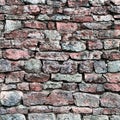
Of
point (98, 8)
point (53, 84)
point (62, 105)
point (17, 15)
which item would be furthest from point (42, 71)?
point (98, 8)

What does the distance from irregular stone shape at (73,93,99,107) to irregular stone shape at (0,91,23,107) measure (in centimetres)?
→ 57

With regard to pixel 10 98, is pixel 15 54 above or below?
above

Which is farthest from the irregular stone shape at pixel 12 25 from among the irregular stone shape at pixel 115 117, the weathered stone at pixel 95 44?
the irregular stone shape at pixel 115 117

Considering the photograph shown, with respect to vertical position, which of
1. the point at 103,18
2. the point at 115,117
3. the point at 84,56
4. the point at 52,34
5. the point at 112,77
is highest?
the point at 103,18

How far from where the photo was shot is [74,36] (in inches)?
142

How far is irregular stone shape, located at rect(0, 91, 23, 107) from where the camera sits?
11.7 feet

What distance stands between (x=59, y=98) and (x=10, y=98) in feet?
1.60

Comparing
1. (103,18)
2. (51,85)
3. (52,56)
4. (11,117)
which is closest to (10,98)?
(11,117)

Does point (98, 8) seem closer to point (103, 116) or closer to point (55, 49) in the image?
point (55, 49)

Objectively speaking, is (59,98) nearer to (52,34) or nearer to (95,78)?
(95,78)

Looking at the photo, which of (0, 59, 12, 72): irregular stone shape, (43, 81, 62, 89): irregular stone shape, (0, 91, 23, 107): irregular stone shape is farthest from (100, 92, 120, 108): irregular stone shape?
(0, 59, 12, 72): irregular stone shape

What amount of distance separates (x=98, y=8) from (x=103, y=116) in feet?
3.59

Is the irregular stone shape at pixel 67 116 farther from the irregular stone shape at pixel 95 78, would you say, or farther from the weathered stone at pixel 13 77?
the weathered stone at pixel 13 77

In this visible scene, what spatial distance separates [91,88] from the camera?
11.9 ft
